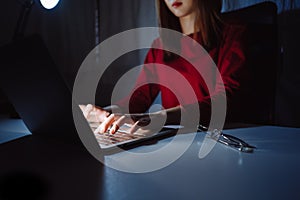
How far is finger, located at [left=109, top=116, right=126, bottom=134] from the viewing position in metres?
0.78

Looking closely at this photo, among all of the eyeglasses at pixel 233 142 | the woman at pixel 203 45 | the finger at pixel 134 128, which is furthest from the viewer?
the woman at pixel 203 45

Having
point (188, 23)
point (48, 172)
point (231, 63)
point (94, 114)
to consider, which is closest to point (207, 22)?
point (188, 23)

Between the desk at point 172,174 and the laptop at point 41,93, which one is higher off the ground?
the laptop at point 41,93

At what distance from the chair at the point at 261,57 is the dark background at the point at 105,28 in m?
0.03

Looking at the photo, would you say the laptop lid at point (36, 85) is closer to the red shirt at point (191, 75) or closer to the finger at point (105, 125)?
the finger at point (105, 125)

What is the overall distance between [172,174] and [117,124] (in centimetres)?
29

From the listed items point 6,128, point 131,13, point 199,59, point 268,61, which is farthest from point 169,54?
point 6,128

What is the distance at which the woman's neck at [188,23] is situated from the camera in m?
1.44

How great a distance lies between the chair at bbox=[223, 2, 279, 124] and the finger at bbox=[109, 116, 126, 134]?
0.77 m

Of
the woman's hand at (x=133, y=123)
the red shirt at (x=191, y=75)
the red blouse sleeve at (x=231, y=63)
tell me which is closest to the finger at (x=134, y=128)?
the woman's hand at (x=133, y=123)

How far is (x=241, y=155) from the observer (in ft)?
2.15

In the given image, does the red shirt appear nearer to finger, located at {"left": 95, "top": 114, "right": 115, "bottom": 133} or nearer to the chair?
the chair

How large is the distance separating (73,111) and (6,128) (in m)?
0.45

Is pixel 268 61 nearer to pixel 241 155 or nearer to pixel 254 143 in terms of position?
pixel 254 143
